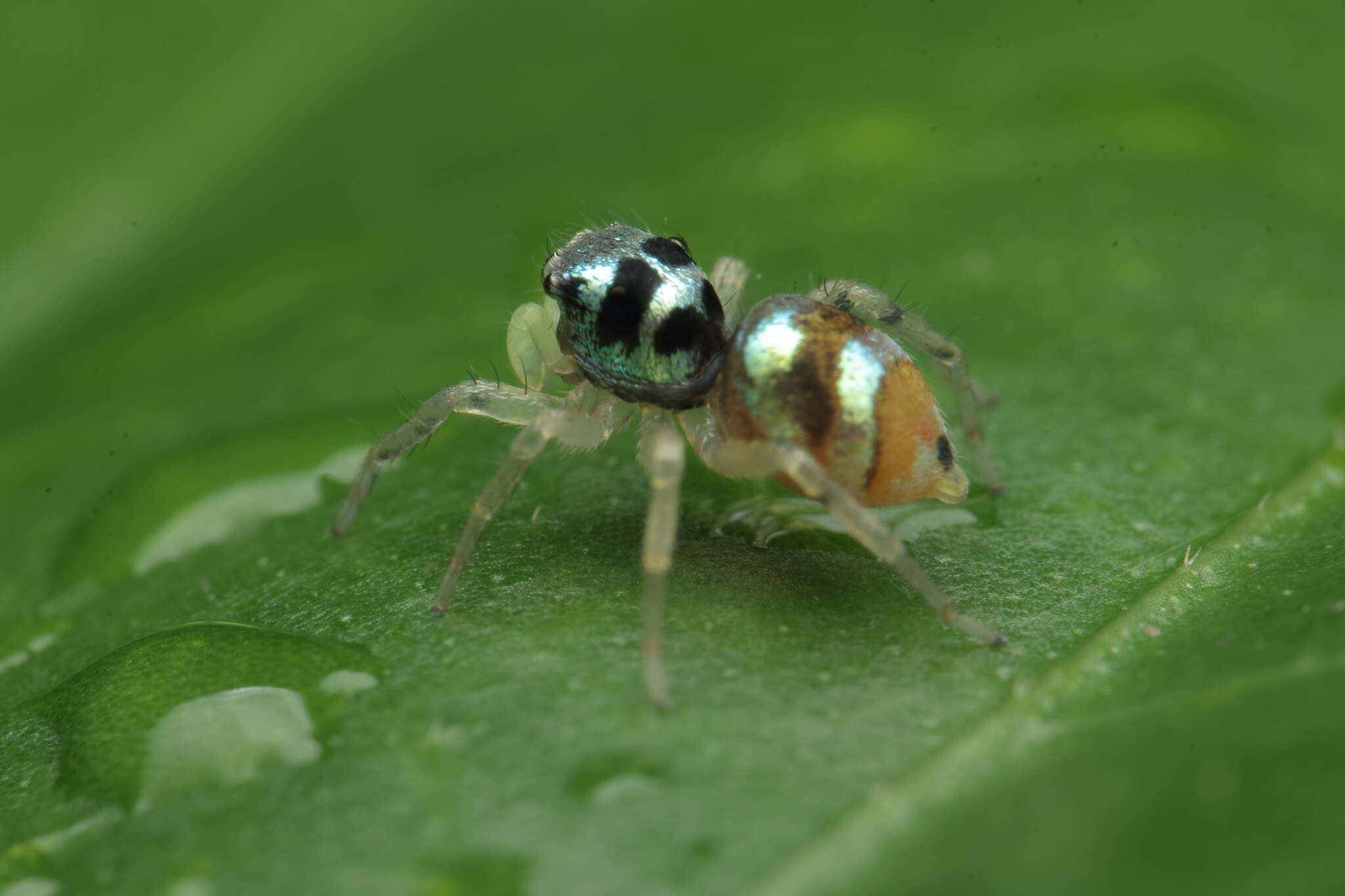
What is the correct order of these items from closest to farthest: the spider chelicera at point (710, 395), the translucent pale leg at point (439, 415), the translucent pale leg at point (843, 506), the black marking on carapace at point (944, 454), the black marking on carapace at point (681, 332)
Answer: the translucent pale leg at point (843, 506) → the spider chelicera at point (710, 395) → the black marking on carapace at point (944, 454) → the black marking on carapace at point (681, 332) → the translucent pale leg at point (439, 415)

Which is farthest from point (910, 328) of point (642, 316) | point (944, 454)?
point (642, 316)

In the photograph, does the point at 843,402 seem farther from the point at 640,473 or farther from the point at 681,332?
the point at 640,473

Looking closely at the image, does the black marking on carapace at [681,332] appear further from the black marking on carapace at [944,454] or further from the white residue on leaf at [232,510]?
the white residue on leaf at [232,510]

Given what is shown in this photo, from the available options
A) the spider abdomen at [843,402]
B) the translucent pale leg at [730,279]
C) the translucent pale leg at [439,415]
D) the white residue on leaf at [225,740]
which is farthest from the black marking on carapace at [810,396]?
the white residue on leaf at [225,740]

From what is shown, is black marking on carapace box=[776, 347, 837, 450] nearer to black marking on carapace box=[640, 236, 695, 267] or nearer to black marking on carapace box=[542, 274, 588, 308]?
black marking on carapace box=[640, 236, 695, 267]

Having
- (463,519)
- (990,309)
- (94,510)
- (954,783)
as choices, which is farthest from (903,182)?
(94,510)

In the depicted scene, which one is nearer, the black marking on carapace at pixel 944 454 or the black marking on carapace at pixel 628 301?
the black marking on carapace at pixel 944 454

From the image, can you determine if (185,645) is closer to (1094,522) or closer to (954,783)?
(954,783)

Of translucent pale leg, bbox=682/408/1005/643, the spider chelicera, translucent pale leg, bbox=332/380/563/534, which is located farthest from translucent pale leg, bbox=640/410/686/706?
translucent pale leg, bbox=332/380/563/534

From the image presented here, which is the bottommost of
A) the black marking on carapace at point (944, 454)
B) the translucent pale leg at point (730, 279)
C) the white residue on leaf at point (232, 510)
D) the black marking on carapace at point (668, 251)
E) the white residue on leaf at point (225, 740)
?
the white residue on leaf at point (225, 740)
